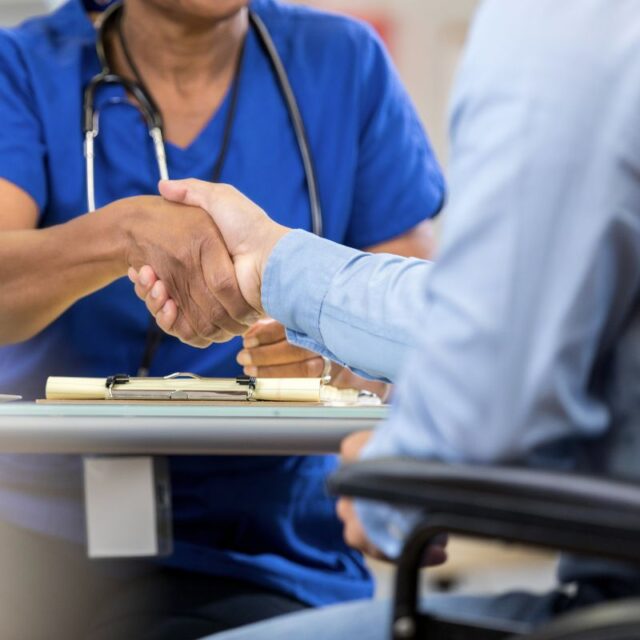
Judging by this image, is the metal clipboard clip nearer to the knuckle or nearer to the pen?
the pen

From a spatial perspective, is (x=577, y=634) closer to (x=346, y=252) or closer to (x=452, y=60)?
(x=346, y=252)

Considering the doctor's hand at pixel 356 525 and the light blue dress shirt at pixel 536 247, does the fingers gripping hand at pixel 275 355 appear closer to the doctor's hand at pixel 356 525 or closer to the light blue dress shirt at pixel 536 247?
the doctor's hand at pixel 356 525

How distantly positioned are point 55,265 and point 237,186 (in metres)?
0.25

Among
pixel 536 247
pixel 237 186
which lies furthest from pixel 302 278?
pixel 237 186

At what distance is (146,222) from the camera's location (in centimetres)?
125

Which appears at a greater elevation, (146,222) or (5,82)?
(5,82)

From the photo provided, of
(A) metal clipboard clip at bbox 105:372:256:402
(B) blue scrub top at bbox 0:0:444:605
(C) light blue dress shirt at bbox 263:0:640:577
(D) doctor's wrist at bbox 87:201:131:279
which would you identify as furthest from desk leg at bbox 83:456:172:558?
(C) light blue dress shirt at bbox 263:0:640:577

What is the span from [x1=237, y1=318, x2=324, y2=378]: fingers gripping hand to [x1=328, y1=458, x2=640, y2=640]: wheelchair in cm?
68


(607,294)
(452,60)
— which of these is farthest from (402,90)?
(452,60)

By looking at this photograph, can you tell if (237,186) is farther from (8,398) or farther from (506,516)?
(506,516)

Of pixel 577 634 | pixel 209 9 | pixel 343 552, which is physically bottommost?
pixel 343 552

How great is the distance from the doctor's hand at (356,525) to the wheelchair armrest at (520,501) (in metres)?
0.07

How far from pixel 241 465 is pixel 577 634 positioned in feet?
2.68

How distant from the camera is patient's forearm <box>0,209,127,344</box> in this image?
1.27 m
